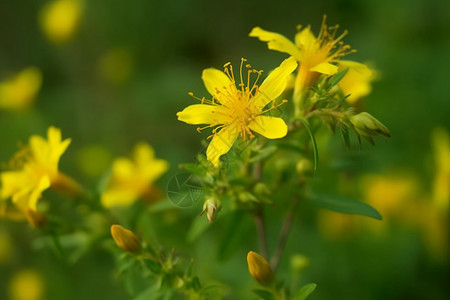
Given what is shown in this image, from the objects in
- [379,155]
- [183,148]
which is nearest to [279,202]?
[379,155]

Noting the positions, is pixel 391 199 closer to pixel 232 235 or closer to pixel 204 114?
pixel 232 235

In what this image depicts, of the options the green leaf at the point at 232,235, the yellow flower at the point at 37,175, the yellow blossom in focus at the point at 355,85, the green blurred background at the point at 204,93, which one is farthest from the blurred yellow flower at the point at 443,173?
the yellow flower at the point at 37,175

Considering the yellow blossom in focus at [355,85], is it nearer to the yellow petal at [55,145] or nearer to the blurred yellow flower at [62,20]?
the yellow petal at [55,145]

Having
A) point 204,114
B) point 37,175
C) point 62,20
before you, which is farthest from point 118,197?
point 62,20

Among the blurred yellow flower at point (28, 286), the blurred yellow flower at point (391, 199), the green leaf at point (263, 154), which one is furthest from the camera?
the blurred yellow flower at point (28, 286)

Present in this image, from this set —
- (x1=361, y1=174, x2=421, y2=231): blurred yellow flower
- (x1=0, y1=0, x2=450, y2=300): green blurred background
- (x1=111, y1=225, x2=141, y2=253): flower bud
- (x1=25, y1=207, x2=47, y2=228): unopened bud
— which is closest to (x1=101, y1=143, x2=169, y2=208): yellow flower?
(x1=0, y1=0, x2=450, y2=300): green blurred background
